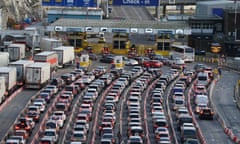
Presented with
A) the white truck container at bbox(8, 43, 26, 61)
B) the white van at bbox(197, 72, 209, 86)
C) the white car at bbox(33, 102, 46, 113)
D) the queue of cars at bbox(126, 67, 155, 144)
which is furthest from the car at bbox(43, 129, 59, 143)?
the white truck container at bbox(8, 43, 26, 61)

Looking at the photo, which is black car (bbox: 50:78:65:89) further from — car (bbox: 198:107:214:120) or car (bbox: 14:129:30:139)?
car (bbox: 14:129:30:139)

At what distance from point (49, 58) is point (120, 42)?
16255mm

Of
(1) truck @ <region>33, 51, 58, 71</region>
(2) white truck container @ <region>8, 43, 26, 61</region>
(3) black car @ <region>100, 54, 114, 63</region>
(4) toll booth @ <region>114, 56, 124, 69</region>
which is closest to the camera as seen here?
(1) truck @ <region>33, 51, 58, 71</region>

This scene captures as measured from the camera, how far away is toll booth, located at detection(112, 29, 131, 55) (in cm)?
6519

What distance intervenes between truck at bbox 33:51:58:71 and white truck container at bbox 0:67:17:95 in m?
5.05

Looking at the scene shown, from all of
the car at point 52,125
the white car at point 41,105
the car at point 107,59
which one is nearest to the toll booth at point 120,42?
the car at point 107,59

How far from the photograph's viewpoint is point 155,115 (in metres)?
37.6

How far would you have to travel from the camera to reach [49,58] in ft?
164

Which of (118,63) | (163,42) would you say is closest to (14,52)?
(118,63)

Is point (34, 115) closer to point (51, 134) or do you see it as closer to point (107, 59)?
point (51, 134)

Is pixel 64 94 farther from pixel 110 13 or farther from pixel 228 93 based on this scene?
pixel 110 13

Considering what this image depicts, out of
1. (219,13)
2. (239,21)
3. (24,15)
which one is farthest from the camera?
(24,15)

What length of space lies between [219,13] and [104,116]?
46.5m

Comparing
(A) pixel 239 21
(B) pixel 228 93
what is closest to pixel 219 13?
(A) pixel 239 21
